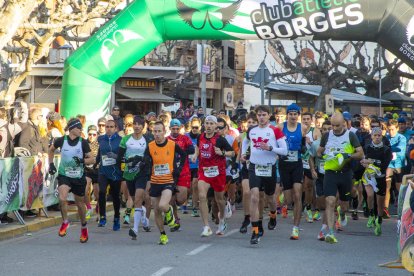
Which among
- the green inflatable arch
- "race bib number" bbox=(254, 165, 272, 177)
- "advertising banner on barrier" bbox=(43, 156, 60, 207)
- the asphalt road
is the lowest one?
the asphalt road

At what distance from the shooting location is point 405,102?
54344mm

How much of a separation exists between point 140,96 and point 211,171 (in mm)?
22591

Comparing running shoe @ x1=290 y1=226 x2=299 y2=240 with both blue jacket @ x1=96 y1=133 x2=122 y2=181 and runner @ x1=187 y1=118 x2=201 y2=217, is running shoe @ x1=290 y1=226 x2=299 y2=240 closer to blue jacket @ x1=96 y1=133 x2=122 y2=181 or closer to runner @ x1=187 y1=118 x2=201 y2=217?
blue jacket @ x1=96 y1=133 x2=122 y2=181

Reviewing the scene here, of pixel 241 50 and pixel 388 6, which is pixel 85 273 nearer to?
pixel 388 6

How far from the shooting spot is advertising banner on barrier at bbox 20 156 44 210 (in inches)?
611

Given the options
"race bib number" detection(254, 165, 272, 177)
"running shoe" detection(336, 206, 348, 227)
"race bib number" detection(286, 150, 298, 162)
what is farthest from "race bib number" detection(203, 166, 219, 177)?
"running shoe" detection(336, 206, 348, 227)

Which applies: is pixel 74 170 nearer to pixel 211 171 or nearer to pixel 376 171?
pixel 211 171

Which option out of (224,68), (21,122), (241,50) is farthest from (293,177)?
(241,50)

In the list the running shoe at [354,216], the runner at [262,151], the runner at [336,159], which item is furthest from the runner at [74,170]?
the running shoe at [354,216]

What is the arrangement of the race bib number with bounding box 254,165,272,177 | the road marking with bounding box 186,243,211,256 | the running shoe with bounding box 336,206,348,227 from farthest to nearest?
Answer: the running shoe with bounding box 336,206,348,227
the race bib number with bounding box 254,165,272,177
the road marking with bounding box 186,243,211,256

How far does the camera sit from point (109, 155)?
1503 centimetres

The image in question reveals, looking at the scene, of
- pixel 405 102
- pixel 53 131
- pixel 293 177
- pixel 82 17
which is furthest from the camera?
pixel 405 102

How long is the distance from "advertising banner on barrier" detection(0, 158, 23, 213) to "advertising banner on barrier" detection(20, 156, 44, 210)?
0.67 ft

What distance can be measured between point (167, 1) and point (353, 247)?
26.3ft
